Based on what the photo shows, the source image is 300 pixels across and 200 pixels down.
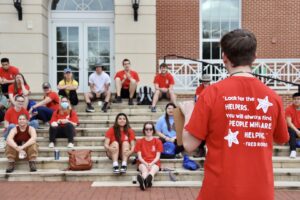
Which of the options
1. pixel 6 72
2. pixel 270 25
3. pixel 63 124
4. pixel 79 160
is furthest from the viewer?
pixel 270 25

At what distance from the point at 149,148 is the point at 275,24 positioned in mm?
9648

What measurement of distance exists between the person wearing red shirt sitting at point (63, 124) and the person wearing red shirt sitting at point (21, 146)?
A: 0.82 metres

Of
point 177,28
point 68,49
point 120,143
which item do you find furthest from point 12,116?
point 177,28

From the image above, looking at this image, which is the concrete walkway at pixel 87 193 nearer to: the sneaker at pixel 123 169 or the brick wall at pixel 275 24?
the sneaker at pixel 123 169

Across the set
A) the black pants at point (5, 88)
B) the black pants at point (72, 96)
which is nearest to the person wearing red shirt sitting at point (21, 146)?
the black pants at point (72, 96)

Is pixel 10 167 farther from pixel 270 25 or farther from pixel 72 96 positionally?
pixel 270 25

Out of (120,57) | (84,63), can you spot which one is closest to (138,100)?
(120,57)

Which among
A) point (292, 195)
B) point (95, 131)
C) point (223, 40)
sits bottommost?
point (292, 195)

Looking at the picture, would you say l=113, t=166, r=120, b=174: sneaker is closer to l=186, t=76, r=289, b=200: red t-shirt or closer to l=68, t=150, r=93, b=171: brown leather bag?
l=68, t=150, r=93, b=171: brown leather bag

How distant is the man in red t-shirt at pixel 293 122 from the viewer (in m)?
10.6

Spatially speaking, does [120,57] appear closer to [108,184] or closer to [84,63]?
[84,63]

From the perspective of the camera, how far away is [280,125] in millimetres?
2912

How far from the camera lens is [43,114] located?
39.6ft

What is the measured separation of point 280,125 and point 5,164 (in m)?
8.23
